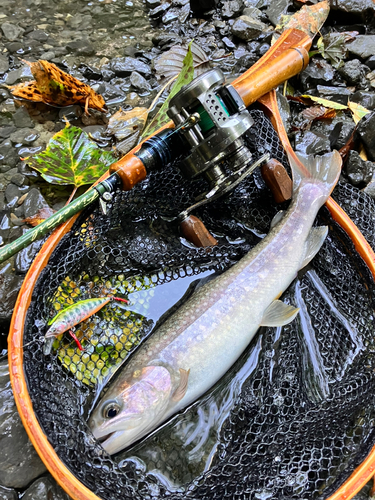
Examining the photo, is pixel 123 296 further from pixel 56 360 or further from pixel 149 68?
pixel 149 68

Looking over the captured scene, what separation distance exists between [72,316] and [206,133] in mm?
1283

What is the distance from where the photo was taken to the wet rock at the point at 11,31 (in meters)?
4.00

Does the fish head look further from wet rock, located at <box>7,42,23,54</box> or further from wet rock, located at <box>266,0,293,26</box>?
wet rock, located at <box>266,0,293,26</box>

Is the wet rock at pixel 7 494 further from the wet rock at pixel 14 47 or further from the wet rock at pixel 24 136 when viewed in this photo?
the wet rock at pixel 14 47

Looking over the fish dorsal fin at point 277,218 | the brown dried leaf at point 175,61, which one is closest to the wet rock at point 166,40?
the brown dried leaf at point 175,61

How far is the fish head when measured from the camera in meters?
1.92

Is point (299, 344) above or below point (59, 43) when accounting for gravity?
below

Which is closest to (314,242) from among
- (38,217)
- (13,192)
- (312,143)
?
(312,143)

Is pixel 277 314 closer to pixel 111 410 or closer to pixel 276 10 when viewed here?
pixel 111 410

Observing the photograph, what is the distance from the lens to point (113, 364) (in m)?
2.23

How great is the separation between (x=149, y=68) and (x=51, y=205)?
192 cm

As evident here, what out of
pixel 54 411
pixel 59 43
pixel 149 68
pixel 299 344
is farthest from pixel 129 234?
pixel 59 43

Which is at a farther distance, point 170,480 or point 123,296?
point 123,296

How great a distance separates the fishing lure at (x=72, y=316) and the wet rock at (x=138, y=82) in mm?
2434
